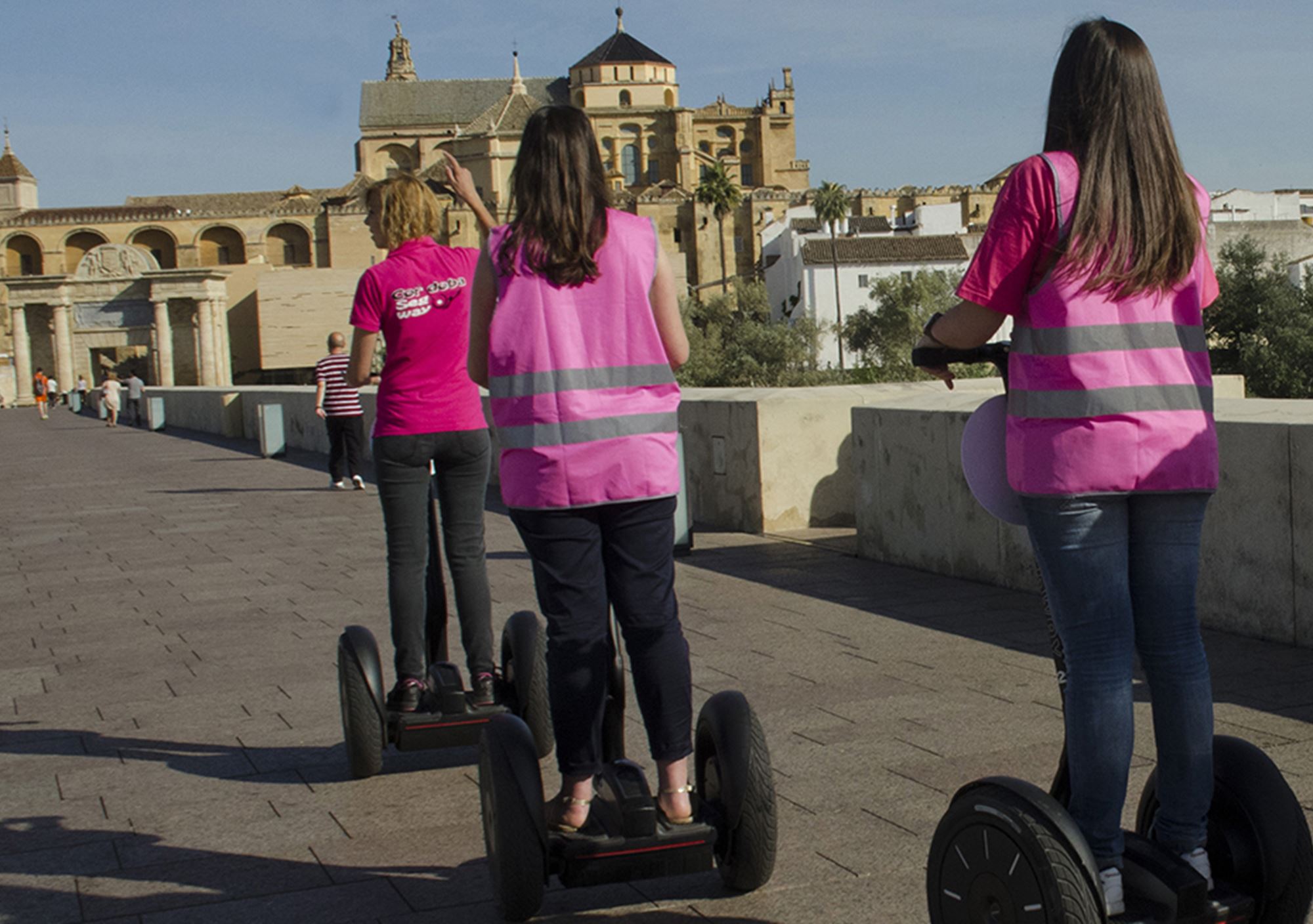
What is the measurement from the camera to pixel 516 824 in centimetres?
316

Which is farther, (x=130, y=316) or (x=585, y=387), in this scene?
(x=130, y=316)

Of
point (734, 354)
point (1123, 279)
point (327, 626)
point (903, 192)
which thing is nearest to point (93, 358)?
point (734, 354)

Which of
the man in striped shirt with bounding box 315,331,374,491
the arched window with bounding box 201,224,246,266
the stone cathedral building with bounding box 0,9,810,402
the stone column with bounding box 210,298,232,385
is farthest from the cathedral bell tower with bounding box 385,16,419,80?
the man in striped shirt with bounding box 315,331,374,491

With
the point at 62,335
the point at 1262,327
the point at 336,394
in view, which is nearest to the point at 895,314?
the point at 1262,327

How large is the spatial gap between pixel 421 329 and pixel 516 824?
70.4 inches

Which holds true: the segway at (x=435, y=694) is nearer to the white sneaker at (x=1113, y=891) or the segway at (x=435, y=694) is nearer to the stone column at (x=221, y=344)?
the white sneaker at (x=1113, y=891)

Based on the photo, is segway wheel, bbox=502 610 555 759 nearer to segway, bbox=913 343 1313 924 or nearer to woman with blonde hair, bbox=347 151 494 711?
woman with blonde hair, bbox=347 151 494 711

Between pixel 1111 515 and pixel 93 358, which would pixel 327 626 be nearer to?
pixel 1111 515

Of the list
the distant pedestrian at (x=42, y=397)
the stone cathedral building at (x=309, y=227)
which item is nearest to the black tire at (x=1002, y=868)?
the distant pedestrian at (x=42, y=397)

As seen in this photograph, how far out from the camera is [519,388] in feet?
10.4

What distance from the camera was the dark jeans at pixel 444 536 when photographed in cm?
458

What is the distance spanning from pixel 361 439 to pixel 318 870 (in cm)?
1224

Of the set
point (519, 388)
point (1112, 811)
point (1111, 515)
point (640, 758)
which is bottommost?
point (640, 758)

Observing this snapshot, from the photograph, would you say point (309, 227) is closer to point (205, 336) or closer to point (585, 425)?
point (205, 336)
